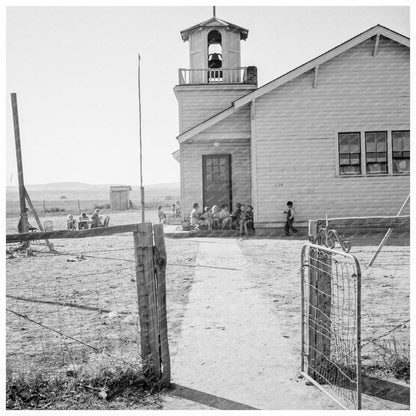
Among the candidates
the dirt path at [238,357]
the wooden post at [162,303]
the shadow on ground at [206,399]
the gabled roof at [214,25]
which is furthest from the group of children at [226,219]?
the shadow on ground at [206,399]

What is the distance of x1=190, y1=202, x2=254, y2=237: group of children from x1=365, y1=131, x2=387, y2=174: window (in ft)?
14.7

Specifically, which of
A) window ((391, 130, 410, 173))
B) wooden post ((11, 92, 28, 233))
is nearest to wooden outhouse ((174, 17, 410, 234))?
window ((391, 130, 410, 173))

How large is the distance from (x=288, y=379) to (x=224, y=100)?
17.2m

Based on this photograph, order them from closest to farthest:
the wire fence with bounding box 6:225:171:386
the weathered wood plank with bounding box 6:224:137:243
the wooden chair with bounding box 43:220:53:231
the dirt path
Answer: the dirt path
the weathered wood plank with bounding box 6:224:137:243
the wire fence with bounding box 6:225:171:386
the wooden chair with bounding box 43:220:53:231

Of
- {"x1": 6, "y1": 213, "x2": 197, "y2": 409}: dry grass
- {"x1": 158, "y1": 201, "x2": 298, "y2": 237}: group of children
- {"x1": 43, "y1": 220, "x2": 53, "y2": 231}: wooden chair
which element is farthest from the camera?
{"x1": 43, "y1": 220, "x2": 53, "y2": 231}: wooden chair

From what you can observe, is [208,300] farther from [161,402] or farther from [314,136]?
[314,136]

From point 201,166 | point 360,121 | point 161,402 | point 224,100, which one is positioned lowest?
point 161,402

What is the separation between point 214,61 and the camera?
20859 mm

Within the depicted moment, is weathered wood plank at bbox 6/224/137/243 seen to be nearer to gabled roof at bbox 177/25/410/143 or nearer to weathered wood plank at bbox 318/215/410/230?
weathered wood plank at bbox 318/215/410/230

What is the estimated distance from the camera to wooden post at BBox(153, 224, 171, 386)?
422 centimetres

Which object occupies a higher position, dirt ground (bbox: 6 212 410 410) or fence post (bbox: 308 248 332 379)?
fence post (bbox: 308 248 332 379)

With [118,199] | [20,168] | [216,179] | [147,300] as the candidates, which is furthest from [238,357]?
[118,199]

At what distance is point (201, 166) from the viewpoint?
63.7 feet

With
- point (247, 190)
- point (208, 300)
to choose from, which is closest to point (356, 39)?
point (247, 190)
